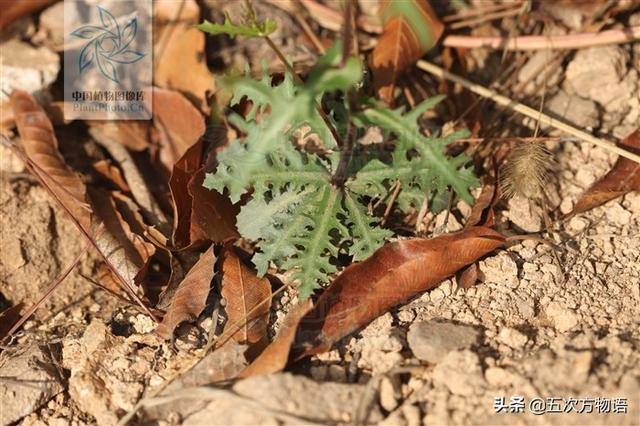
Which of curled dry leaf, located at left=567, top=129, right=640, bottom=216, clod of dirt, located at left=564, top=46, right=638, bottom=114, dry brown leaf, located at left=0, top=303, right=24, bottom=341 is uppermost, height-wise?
clod of dirt, located at left=564, top=46, right=638, bottom=114

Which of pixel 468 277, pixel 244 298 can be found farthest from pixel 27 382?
pixel 468 277

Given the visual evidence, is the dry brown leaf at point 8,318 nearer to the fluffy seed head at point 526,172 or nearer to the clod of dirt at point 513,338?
the clod of dirt at point 513,338

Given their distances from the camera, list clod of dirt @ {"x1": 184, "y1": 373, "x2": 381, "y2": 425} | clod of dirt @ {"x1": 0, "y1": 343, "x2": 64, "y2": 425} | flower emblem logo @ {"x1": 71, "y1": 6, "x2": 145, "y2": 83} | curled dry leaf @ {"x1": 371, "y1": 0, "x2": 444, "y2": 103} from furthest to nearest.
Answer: flower emblem logo @ {"x1": 71, "y1": 6, "x2": 145, "y2": 83}, curled dry leaf @ {"x1": 371, "y1": 0, "x2": 444, "y2": 103}, clod of dirt @ {"x1": 0, "y1": 343, "x2": 64, "y2": 425}, clod of dirt @ {"x1": 184, "y1": 373, "x2": 381, "y2": 425}

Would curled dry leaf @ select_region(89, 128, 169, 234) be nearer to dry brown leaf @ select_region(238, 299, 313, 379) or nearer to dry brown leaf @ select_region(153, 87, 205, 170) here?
dry brown leaf @ select_region(153, 87, 205, 170)

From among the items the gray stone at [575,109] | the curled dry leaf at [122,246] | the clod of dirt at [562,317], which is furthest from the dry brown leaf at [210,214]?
the gray stone at [575,109]

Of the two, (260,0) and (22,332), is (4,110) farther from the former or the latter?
(260,0)

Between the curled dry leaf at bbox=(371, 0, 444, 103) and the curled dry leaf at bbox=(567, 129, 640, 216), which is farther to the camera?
the curled dry leaf at bbox=(371, 0, 444, 103)

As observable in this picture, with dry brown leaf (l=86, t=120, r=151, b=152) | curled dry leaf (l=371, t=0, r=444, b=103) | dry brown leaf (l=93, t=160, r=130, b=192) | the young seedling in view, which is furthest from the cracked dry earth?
curled dry leaf (l=371, t=0, r=444, b=103)
